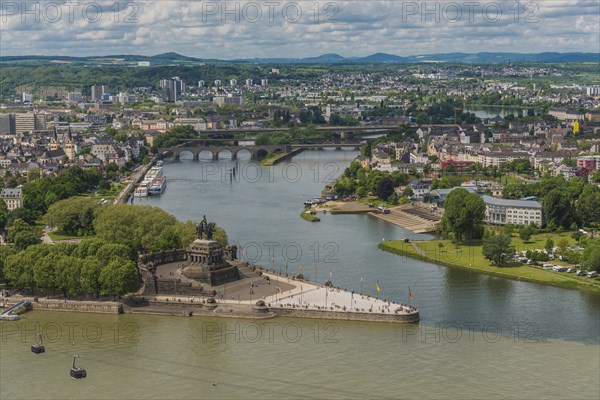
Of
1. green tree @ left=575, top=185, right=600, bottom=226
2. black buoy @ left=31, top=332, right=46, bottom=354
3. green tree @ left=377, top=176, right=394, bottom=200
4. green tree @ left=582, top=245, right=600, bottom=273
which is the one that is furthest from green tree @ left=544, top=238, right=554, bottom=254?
black buoy @ left=31, top=332, right=46, bottom=354

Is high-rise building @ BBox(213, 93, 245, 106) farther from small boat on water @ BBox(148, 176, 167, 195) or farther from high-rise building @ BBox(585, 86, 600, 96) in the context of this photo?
small boat on water @ BBox(148, 176, 167, 195)

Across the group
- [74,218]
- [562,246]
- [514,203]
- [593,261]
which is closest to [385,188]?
[514,203]

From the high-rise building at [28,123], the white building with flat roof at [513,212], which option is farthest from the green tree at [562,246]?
the high-rise building at [28,123]

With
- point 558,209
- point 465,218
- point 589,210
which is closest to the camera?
point 465,218

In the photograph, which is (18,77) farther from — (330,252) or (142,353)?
(142,353)

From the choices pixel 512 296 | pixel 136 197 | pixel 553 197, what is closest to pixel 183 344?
pixel 512 296

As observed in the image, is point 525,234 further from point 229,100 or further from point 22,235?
point 229,100

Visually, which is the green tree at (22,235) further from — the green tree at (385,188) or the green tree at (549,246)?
the green tree at (385,188)
